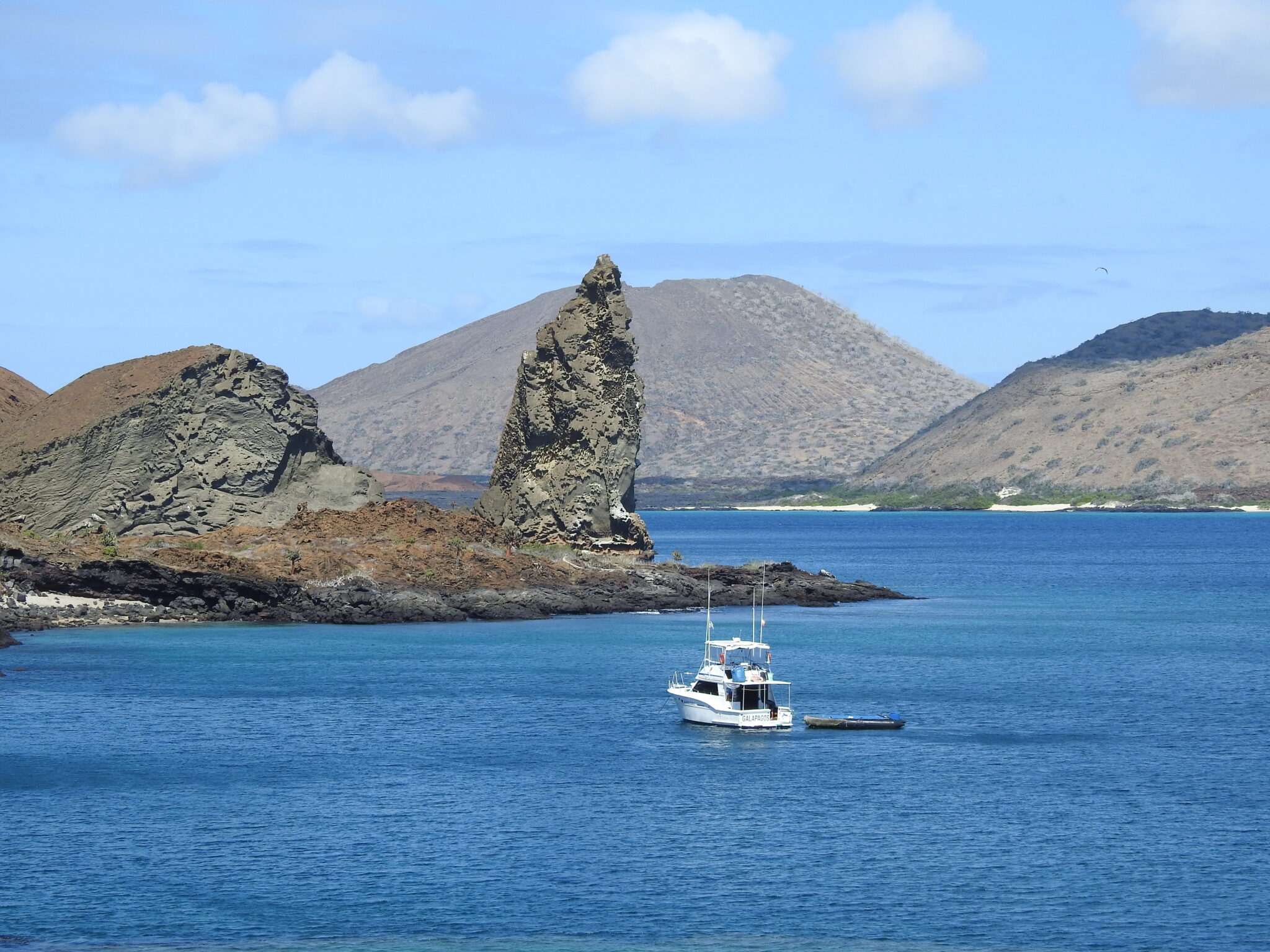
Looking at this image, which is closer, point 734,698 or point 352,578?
point 734,698

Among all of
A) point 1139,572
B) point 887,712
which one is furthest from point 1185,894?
point 1139,572

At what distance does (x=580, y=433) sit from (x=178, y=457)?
A: 2437 centimetres

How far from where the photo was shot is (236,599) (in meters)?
86.8

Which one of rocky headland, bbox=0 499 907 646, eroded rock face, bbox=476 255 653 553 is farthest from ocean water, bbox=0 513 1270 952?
eroded rock face, bbox=476 255 653 553

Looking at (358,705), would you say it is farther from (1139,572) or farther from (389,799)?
(1139,572)

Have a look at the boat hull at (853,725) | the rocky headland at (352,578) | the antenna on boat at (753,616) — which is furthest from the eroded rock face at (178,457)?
the boat hull at (853,725)

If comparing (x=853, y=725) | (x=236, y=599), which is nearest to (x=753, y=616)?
(x=853, y=725)

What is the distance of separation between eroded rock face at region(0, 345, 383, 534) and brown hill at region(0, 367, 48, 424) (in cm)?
1045

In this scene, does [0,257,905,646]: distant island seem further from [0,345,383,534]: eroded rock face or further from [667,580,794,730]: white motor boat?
[667,580,794,730]: white motor boat

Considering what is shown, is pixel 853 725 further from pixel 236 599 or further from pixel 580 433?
pixel 580 433

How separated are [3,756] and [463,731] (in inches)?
548

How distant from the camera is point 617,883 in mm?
37594

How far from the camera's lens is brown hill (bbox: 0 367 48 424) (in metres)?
120

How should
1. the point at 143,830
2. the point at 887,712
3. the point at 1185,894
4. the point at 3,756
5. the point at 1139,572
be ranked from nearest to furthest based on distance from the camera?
the point at 1185,894 → the point at 143,830 → the point at 3,756 → the point at 887,712 → the point at 1139,572
